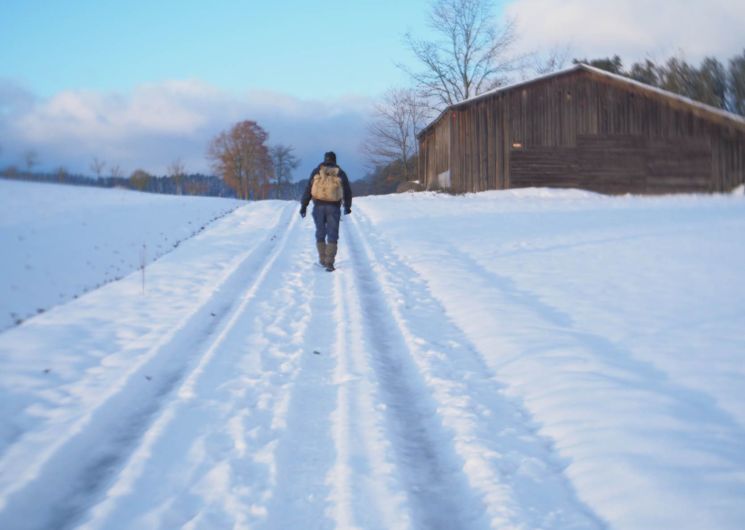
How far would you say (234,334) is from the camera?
5941 millimetres

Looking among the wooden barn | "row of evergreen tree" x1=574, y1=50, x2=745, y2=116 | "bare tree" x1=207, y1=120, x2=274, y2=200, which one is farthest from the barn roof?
"bare tree" x1=207, y1=120, x2=274, y2=200

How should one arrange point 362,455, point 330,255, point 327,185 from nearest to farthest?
point 362,455, point 330,255, point 327,185

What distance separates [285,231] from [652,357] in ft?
38.3

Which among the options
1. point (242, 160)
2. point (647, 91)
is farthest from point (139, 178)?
Answer: point (647, 91)

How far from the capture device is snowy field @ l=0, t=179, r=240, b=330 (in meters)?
9.92

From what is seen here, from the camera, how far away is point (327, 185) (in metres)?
9.87

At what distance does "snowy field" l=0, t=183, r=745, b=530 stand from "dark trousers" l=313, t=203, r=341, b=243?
92 cm

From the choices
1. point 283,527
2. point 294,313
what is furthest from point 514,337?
point 283,527

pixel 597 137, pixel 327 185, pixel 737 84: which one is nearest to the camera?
pixel 327 185

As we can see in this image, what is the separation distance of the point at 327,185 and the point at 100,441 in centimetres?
680

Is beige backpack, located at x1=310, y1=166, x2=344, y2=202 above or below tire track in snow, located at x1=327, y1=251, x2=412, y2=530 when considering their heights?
above

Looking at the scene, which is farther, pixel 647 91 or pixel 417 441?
pixel 647 91

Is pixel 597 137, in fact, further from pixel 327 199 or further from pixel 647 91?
pixel 327 199

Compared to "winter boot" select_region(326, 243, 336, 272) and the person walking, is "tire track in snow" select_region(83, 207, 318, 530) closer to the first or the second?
"winter boot" select_region(326, 243, 336, 272)
